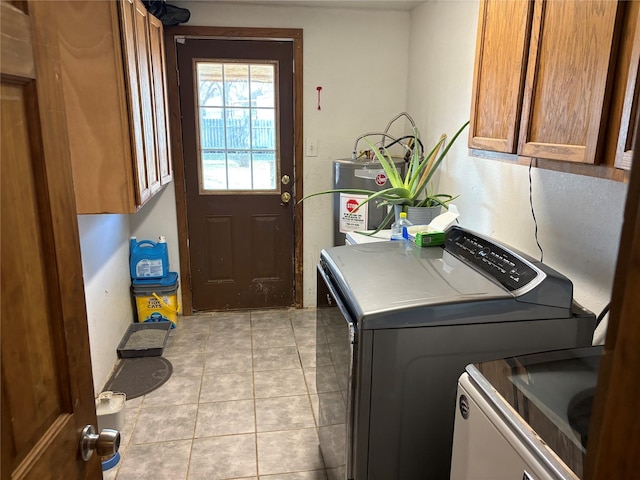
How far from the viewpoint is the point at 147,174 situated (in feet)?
8.18

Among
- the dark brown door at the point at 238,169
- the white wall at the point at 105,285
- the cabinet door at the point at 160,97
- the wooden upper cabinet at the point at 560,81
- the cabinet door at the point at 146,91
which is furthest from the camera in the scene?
the dark brown door at the point at 238,169

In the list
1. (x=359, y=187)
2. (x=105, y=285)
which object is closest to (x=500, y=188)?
(x=359, y=187)

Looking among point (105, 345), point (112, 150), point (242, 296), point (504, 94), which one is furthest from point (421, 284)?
point (242, 296)

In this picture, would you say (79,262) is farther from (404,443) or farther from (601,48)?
(601,48)

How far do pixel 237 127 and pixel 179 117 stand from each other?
16.2 inches

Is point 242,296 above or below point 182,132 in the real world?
below

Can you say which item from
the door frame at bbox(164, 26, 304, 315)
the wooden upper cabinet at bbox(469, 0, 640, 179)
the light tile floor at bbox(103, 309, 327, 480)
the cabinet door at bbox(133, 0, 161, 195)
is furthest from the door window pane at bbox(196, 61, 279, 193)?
the wooden upper cabinet at bbox(469, 0, 640, 179)

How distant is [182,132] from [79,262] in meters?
2.65

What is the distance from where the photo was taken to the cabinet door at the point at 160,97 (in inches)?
111

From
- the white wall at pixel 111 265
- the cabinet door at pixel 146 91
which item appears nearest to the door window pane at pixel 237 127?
the white wall at pixel 111 265

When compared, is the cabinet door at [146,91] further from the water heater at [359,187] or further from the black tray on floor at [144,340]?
the water heater at [359,187]

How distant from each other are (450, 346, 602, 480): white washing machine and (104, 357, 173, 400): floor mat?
6.62ft

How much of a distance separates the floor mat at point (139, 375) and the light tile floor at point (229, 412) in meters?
0.06

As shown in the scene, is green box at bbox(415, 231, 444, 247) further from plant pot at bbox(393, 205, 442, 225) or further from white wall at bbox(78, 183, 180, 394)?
white wall at bbox(78, 183, 180, 394)
